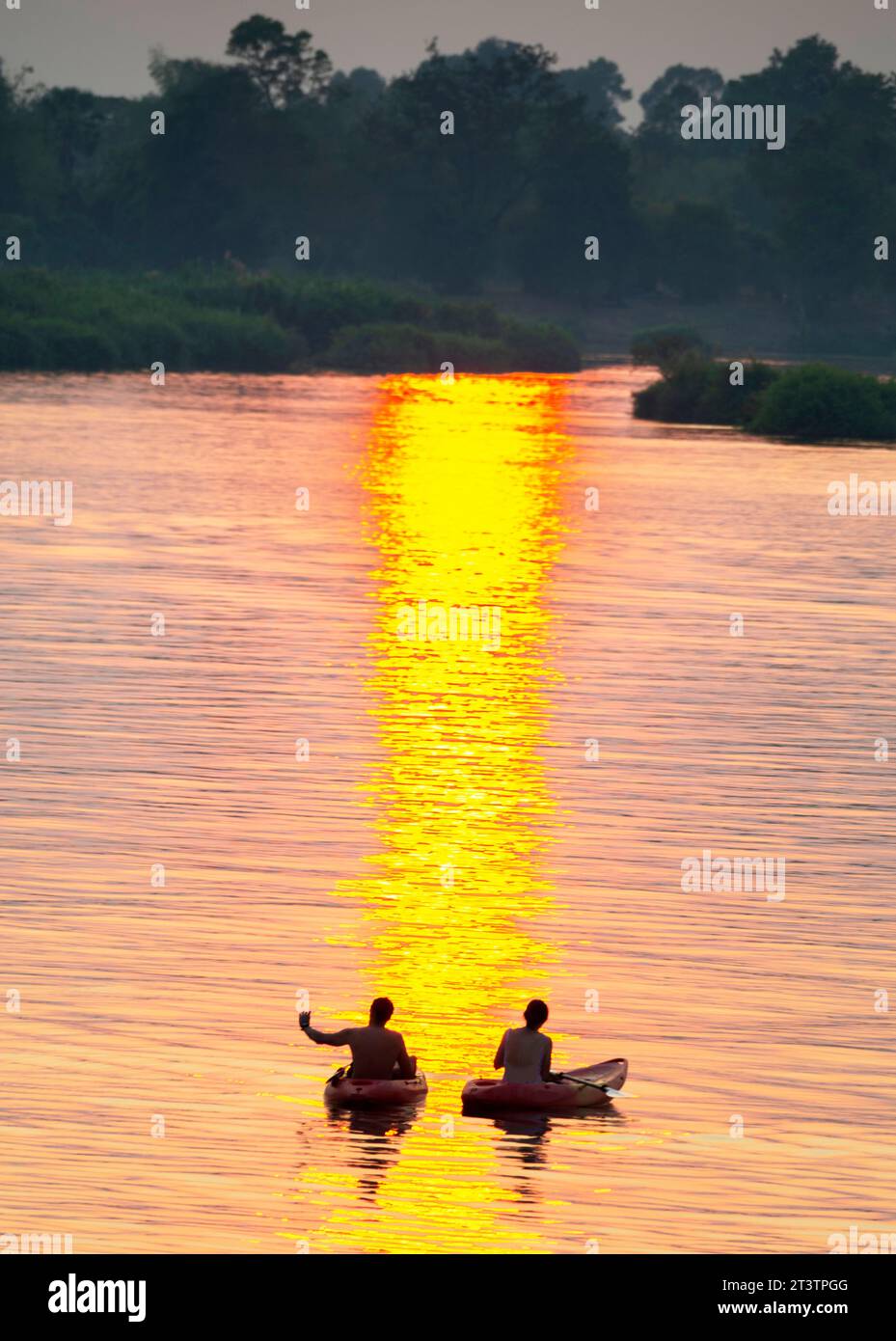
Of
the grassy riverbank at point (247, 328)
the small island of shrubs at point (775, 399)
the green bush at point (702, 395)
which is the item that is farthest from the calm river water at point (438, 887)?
the grassy riverbank at point (247, 328)

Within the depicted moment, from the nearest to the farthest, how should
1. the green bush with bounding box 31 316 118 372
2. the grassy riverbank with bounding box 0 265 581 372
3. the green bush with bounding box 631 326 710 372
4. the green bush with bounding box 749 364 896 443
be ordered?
the green bush with bounding box 749 364 896 443 < the green bush with bounding box 631 326 710 372 < the green bush with bounding box 31 316 118 372 < the grassy riverbank with bounding box 0 265 581 372

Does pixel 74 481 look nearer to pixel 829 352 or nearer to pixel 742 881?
pixel 742 881

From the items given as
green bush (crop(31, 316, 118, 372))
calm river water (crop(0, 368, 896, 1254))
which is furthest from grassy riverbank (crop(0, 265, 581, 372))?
calm river water (crop(0, 368, 896, 1254))

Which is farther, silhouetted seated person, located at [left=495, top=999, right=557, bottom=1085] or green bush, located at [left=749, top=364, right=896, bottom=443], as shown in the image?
green bush, located at [left=749, top=364, right=896, bottom=443]

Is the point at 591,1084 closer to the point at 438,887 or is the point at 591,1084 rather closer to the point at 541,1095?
the point at 541,1095

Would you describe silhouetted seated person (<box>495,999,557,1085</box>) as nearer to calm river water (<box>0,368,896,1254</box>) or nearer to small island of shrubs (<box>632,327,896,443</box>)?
calm river water (<box>0,368,896,1254</box>)

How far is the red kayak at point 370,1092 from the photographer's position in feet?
62.4

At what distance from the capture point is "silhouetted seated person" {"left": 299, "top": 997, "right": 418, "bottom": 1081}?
1919 centimetres

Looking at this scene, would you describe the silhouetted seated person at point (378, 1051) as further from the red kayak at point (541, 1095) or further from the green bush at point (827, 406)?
the green bush at point (827, 406)

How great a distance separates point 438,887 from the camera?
85.6 ft

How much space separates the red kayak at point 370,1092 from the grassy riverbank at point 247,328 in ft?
322

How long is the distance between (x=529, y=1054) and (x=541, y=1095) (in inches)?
12.6

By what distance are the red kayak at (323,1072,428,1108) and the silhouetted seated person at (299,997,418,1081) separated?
7cm
